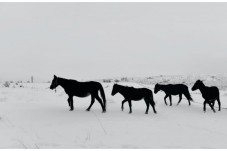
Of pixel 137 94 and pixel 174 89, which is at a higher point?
pixel 137 94

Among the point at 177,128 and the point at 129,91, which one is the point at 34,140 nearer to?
the point at 177,128

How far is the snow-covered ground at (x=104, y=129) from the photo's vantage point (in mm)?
6848

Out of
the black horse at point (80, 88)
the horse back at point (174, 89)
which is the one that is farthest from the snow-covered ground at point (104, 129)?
the horse back at point (174, 89)

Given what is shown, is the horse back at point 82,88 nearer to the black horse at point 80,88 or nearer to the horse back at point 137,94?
the black horse at point 80,88

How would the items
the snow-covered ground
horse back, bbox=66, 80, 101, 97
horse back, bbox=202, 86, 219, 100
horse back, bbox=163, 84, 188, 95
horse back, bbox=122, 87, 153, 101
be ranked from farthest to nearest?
horse back, bbox=163, 84, 188, 95, horse back, bbox=202, 86, 219, 100, horse back, bbox=122, 87, 153, 101, horse back, bbox=66, 80, 101, 97, the snow-covered ground

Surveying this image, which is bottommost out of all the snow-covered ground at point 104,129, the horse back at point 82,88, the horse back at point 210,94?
the snow-covered ground at point 104,129

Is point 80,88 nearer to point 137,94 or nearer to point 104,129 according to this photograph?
point 137,94

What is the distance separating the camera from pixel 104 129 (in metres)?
7.98

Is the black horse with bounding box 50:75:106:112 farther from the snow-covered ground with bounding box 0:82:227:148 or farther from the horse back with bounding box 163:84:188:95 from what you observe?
the horse back with bounding box 163:84:188:95

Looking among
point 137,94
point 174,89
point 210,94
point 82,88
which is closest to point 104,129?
point 82,88

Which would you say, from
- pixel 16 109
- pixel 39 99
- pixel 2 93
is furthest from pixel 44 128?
pixel 2 93

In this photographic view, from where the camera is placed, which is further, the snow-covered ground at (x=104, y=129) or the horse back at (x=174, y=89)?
the horse back at (x=174, y=89)

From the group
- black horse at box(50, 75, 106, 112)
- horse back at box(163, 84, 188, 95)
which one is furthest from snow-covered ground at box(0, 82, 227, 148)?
horse back at box(163, 84, 188, 95)

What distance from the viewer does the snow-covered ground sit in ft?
22.5
